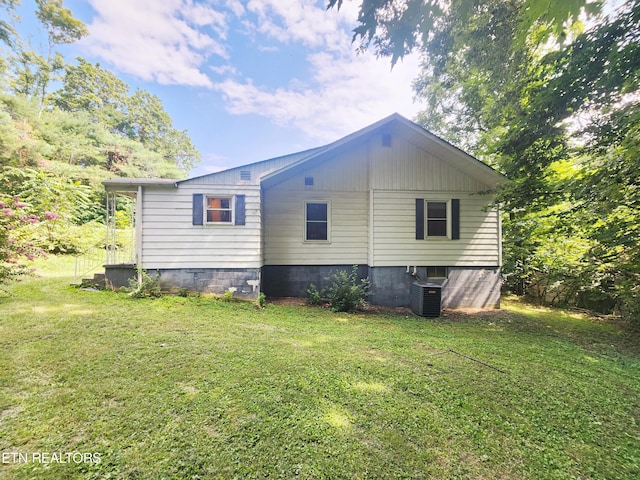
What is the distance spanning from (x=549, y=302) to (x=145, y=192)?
12325 millimetres

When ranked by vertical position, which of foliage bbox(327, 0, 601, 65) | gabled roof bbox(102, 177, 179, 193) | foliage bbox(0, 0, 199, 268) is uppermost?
foliage bbox(0, 0, 199, 268)

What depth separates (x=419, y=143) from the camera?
7.38m

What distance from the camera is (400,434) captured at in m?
2.01

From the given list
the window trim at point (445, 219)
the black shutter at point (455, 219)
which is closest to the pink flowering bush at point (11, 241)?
the window trim at point (445, 219)

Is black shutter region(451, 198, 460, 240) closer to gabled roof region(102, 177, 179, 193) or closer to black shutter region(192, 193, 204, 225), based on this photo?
black shutter region(192, 193, 204, 225)

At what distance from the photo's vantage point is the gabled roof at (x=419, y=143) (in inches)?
268

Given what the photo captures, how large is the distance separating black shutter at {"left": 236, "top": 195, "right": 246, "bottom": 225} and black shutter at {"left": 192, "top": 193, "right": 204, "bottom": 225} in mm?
926

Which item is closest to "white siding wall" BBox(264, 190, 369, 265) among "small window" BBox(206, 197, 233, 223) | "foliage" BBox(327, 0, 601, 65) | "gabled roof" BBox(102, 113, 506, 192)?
"gabled roof" BBox(102, 113, 506, 192)

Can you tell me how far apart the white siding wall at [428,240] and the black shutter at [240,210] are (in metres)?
3.71

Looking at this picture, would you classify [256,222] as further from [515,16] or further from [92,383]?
[515,16]

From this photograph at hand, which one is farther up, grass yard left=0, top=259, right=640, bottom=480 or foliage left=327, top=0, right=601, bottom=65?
foliage left=327, top=0, right=601, bottom=65

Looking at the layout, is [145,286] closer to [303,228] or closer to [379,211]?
[303,228]

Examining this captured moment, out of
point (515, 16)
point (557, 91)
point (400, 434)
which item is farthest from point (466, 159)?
point (400, 434)

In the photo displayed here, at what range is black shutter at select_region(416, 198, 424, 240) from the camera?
752cm
